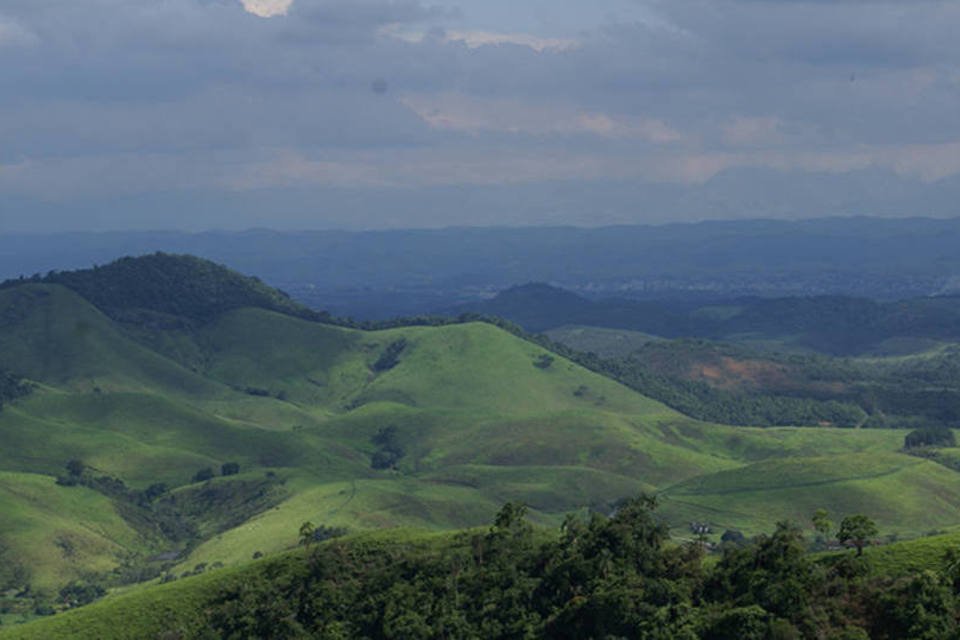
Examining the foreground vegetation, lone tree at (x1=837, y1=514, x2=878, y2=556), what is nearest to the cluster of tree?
the foreground vegetation

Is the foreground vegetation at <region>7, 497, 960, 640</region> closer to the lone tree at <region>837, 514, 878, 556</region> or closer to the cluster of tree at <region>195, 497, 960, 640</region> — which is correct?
the cluster of tree at <region>195, 497, 960, 640</region>

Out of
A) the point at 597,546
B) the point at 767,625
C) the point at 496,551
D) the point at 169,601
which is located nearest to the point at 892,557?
the point at 767,625

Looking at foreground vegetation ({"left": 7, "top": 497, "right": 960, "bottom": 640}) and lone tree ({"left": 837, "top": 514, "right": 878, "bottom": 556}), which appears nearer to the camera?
foreground vegetation ({"left": 7, "top": 497, "right": 960, "bottom": 640})

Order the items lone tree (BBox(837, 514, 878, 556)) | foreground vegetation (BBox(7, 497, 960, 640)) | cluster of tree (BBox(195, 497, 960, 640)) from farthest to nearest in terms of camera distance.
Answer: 1. lone tree (BBox(837, 514, 878, 556))
2. foreground vegetation (BBox(7, 497, 960, 640))
3. cluster of tree (BBox(195, 497, 960, 640))

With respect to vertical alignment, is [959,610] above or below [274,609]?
above

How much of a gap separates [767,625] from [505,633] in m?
27.1

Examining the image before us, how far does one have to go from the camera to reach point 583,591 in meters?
112

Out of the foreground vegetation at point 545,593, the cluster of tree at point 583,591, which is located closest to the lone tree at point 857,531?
the foreground vegetation at point 545,593

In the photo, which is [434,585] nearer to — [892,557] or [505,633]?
[505,633]

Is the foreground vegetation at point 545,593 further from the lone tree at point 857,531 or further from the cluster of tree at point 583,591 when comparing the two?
the lone tree at point 857,531

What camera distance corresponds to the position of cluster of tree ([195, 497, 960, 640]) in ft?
311

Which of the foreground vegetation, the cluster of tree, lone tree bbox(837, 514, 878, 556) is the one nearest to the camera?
the cluster of tree

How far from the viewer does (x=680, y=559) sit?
113062 millimetres

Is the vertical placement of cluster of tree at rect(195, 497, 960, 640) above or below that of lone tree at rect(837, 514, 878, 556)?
below
